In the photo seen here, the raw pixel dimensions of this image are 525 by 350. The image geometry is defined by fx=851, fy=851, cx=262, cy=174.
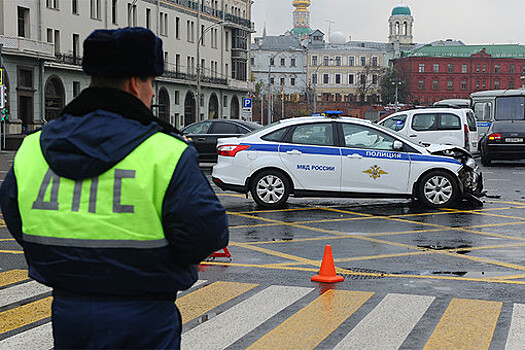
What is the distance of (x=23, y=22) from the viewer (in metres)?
51.5

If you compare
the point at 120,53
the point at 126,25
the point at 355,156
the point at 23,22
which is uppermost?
the point at 126,25

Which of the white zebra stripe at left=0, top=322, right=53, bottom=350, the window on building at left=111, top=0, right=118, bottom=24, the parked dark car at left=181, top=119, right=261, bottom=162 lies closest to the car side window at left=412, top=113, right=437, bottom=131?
the parked dark car at left=181, top=119, right=261, bottom=162

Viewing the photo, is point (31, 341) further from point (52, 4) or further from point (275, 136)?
point (52, 4)

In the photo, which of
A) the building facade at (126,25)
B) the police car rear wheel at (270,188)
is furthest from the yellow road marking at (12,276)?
the building facade at (126,25)

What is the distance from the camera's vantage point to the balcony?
1871 inches

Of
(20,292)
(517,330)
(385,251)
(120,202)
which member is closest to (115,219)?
(120,202)

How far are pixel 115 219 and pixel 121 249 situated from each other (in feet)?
0.34

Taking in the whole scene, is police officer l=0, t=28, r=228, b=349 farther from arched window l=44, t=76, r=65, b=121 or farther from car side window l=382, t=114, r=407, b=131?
arched window l=44, t=76, r=65, b=121

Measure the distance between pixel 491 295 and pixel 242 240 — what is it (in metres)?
4.43

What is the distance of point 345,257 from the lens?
10164 mm

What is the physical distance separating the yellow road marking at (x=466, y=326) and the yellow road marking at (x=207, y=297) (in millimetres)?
1923

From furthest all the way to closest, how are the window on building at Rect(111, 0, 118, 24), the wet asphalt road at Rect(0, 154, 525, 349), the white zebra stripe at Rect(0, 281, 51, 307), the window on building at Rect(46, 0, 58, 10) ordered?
the window on building at Rect(111, 0, 118, 24)
the window on building at Rect(46, 0, 58, 10)
the wet asphalt road at Rect(0, 154, 525, 349)
the white zebra stripe at Rect(0, 281, 51, 307)

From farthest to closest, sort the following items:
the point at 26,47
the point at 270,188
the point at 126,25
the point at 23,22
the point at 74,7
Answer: the point at 126,25, the point at 74,7, the point at 23,22, the point at 26,47, the point at 270,188

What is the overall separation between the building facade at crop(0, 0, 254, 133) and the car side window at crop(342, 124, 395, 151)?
3258cm
